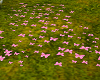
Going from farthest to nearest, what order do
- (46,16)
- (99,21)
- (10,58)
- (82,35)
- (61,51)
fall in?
(46,16), (99,21), (82,35), (61,51), (10,58)

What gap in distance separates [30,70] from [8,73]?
81 cm

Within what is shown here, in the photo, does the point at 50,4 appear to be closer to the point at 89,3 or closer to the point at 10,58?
the point at 89,3

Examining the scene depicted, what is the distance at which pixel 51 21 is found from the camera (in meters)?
8.99

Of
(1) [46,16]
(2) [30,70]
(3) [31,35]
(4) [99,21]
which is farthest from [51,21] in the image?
(2) [30,70]

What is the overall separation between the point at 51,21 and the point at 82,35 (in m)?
2.70

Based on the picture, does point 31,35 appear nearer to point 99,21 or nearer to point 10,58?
point 10,58

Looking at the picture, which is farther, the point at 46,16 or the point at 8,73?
the point at 46,16

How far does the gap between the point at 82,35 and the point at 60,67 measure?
2.93m

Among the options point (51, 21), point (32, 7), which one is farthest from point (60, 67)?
point (32, 7)

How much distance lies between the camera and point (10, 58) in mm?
5492

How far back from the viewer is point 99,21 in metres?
8.83

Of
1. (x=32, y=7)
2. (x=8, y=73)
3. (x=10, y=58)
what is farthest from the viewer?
(x=32, y=7)

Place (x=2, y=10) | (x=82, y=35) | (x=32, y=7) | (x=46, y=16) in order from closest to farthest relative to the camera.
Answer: (x=82, y=35)
(x=46, y=16)
(x=2, y=10)
(x=32, y=7)

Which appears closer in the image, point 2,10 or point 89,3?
point 2,10
